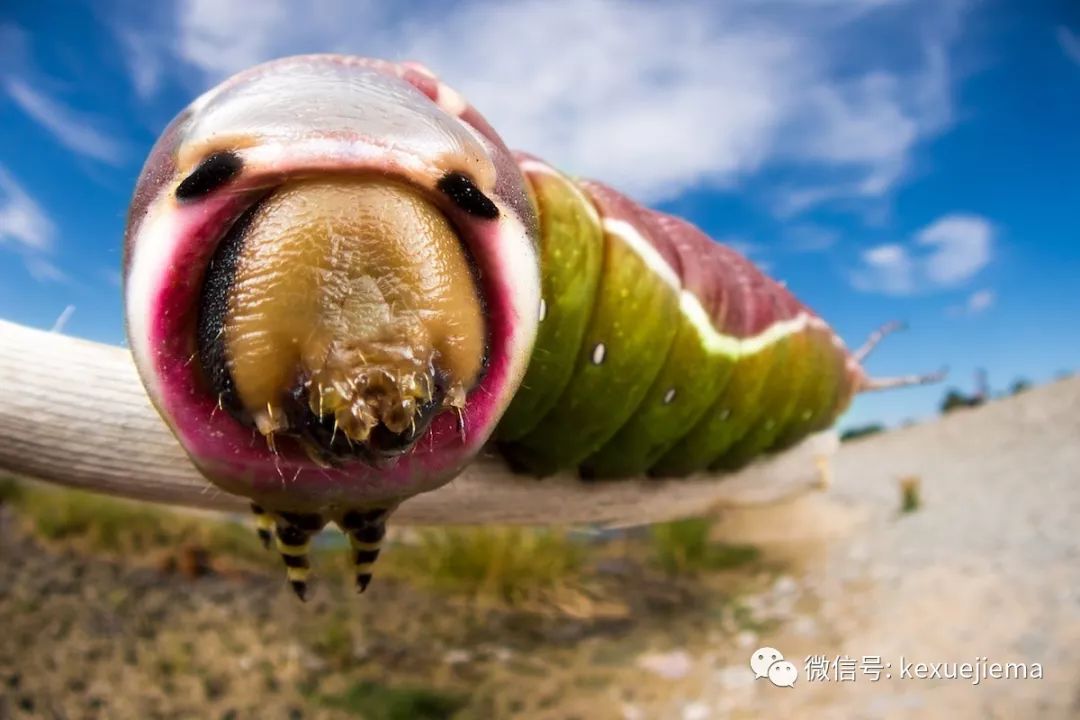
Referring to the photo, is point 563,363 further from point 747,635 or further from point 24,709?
point 747,635

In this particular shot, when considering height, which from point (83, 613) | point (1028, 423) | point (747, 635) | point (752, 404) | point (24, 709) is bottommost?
point (24, 709)

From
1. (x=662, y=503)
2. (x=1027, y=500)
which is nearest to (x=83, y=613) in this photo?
(x=662, y=503)

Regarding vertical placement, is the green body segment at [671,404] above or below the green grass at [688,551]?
below

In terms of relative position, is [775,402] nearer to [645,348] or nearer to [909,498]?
[645,348]

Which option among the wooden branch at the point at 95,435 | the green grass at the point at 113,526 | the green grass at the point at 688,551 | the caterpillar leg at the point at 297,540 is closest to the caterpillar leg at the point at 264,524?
the caterpillar leg at the point at 297,540

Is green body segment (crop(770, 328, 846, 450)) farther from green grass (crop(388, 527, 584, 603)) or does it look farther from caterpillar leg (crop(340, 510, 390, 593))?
green grass (crop(388, 527, 584, 603))

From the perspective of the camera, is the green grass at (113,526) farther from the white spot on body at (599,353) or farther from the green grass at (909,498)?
the green grass at (909,498)

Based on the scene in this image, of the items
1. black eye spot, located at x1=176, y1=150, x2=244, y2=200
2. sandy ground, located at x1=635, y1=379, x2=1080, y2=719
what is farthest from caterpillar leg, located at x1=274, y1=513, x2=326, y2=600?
sandy ground, located at x1=635, y1=379, x2=1080, y2=719
